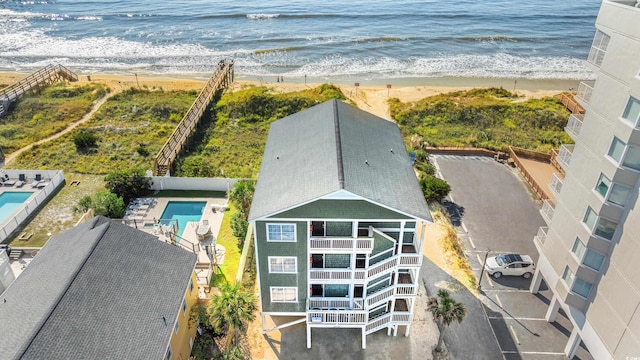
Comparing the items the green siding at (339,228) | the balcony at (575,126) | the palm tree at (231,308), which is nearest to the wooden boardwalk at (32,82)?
the palm tree at (231,308)

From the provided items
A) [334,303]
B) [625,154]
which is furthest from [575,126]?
[334,303]

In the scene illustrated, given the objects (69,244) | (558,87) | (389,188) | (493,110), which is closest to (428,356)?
(389,188)

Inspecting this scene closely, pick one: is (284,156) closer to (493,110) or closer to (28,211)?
(28,211)

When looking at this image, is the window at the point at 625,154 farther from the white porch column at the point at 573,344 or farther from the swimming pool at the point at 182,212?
the swimming pool at the point at 182,212

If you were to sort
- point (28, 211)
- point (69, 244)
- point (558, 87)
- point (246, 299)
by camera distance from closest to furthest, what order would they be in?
point (246, 299), point (69, 244), point (28, 211), point (558, 87)

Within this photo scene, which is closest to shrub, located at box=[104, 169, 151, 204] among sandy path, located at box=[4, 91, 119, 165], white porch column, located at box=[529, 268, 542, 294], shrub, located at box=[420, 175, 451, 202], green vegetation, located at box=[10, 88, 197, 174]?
green vegetation, located at box=[10, 88, 197, 174]
